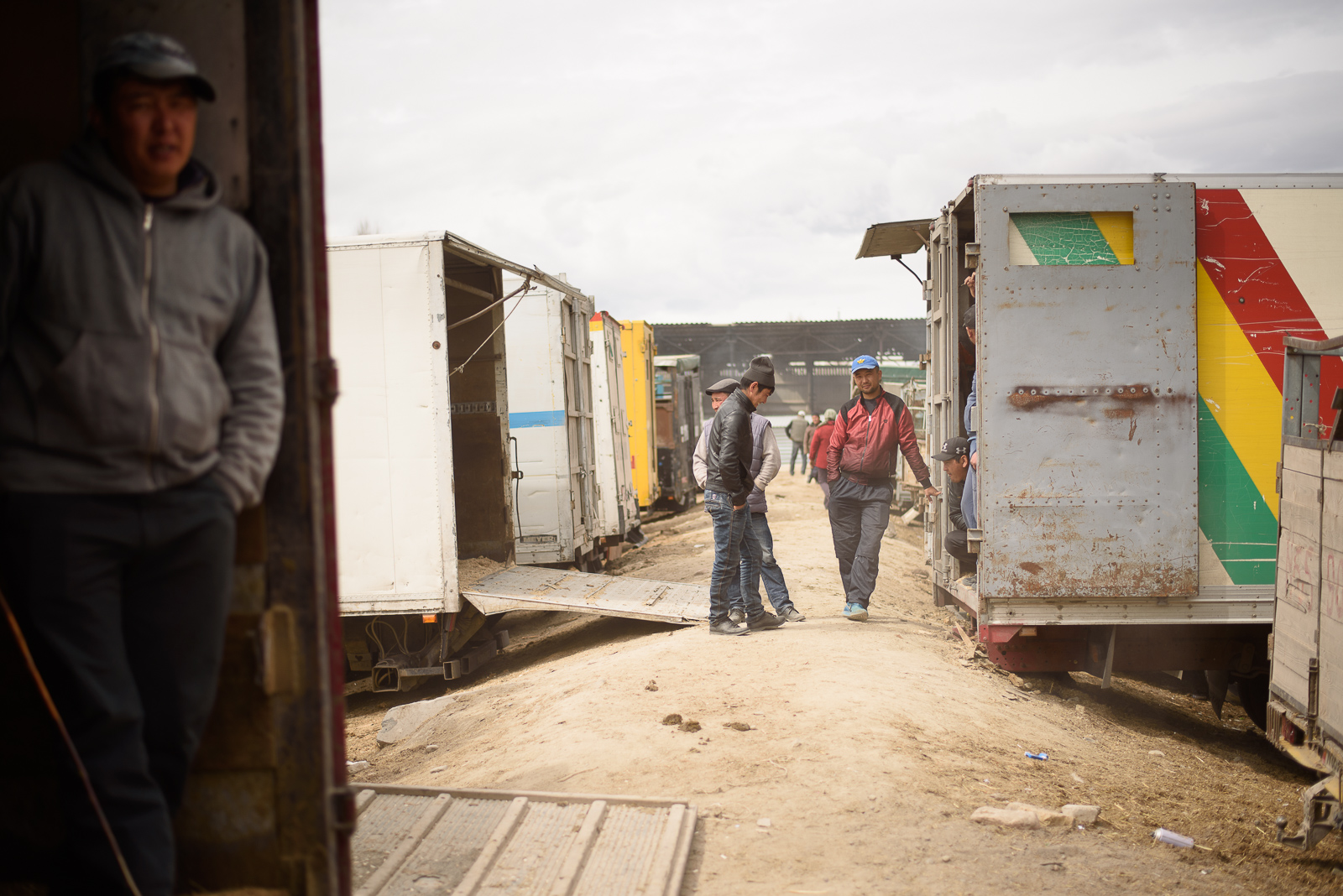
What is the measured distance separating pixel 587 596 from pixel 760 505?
1712mm

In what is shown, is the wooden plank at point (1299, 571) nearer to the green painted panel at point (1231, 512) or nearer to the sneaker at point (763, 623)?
the green painted panel at point (1231, 512)

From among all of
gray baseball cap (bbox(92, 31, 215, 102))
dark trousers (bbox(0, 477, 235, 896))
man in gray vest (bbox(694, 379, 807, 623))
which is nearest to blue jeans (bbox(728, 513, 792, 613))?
man in gray vest (bbox(694, 379, 807, 623))

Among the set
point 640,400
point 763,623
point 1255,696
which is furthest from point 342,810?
point 640,400

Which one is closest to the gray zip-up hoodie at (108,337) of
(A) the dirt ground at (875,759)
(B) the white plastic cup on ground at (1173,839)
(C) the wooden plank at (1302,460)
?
(A) the dirt ground at (875,759)

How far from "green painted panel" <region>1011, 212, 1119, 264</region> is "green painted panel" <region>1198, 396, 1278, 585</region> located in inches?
43.3

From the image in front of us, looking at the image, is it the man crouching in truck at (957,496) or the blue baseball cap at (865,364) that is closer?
the man crouching in truck at (957,496)

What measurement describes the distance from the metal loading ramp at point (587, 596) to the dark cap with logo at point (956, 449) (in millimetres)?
2413

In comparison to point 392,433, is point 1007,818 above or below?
below

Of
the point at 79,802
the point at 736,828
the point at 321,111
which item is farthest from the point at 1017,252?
the point at 79,802

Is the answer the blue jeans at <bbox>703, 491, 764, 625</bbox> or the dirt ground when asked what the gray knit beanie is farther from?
the dirt ground

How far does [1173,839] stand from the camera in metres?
3.85

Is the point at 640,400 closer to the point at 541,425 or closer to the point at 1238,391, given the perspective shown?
the point at 541,425

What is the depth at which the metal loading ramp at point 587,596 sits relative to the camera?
287 inches

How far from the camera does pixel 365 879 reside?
318 centimetres
